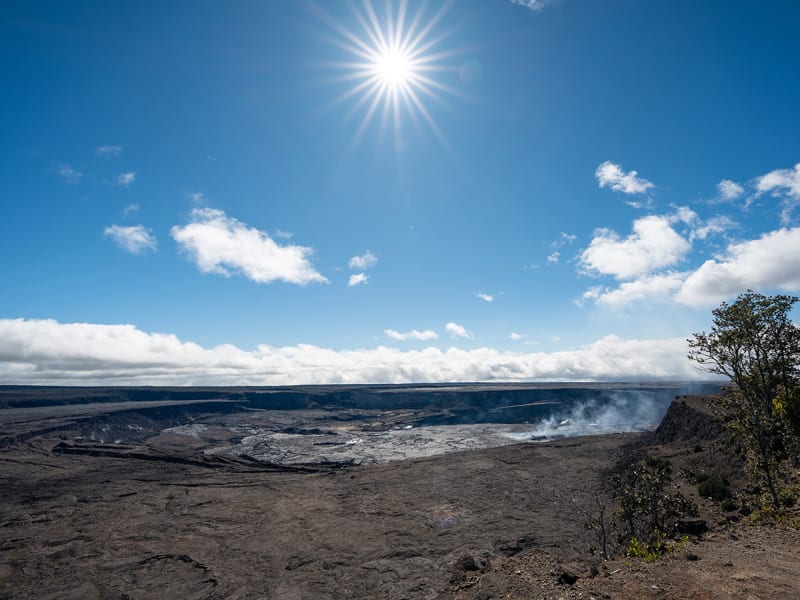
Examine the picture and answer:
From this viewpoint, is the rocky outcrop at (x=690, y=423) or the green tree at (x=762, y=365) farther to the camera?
the rocky outcrop at (x=690, y=423)

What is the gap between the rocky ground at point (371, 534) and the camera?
10836mm

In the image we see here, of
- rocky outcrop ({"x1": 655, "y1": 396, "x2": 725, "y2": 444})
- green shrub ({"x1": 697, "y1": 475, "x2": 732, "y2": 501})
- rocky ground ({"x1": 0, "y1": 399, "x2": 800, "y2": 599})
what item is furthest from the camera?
rocky outcrop ({"x1": 655, "y1": 396, "x2": 725, "y2": 444})

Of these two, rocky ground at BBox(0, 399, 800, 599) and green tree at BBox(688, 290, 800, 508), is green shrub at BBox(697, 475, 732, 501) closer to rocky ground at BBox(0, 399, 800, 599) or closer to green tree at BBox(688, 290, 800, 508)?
rocky ground at BBox(0, 399, 800, 599)

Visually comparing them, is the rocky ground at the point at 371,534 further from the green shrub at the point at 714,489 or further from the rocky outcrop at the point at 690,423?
the green shrub at the point at 714,489

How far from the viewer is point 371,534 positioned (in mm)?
23266

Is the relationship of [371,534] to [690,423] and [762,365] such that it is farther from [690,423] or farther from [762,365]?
[690,423]

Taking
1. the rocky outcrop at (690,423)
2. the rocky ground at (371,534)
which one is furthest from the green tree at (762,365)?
the rocky outcrop at (690,423)

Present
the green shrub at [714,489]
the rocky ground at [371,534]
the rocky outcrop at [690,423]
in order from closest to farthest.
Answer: the rocky ground at [371,534] → the green shrub at [714,489] → the rocky outcrop at [690,423]

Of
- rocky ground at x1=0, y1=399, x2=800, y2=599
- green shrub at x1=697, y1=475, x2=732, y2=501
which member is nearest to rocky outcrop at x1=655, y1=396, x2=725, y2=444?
rocky ground at x1=0, y1=399, x2=800, y2=599

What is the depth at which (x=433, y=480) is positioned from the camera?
117ft

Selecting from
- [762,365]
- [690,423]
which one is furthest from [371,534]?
[690,423]

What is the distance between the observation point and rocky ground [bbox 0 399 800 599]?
10836mm

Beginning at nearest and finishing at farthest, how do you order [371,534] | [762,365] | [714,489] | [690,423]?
[762,365], [371,534], [714,489], [690,423]

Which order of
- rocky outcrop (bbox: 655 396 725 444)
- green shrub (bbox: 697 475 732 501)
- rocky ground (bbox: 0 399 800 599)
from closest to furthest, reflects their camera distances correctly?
rocky ground (bbox: 0 399 800 599), green shrub (bbox: 697 475 732 501), rocky outcrop (bbox: 655 396 725 444)
